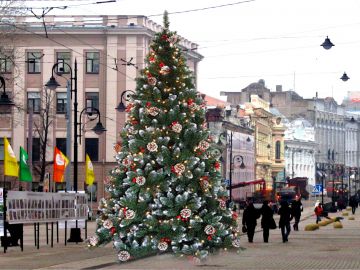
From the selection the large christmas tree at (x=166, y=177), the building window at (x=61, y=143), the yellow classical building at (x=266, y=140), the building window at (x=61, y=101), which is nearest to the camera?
the large christmas tree at (x=166, y=177)

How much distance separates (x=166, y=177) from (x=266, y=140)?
132 m

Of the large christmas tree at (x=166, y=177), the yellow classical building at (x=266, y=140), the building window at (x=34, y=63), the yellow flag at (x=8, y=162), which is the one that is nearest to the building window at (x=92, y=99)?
the building window at (x=34, y=63)

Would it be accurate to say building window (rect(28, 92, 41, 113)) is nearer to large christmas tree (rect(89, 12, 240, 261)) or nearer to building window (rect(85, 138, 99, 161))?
building window (rect(85, 138, 99, 161))

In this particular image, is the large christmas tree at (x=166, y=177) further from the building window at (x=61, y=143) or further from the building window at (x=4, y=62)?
the building window at (x=61, y=143)

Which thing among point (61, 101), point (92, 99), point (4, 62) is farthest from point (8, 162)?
point (92, 99)

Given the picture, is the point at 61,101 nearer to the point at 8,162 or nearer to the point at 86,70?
the point at 86,70

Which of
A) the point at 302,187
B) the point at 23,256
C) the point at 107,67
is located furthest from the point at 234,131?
the point at 23,256

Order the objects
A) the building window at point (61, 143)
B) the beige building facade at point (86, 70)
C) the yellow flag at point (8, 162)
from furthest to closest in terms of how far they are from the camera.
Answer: the building window at point (61, 143) < the beige building facade at point (86, 70) < the yellow flag at point (8, 162)

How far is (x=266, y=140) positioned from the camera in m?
157

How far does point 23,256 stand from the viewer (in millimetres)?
30250

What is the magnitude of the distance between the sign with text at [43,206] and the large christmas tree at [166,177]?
5210 mm

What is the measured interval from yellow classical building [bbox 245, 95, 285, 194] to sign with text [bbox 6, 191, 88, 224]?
105184 millimetres

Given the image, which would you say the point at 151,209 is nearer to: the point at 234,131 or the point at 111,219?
the point at 111,219

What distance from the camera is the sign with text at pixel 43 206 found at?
30.8 m
